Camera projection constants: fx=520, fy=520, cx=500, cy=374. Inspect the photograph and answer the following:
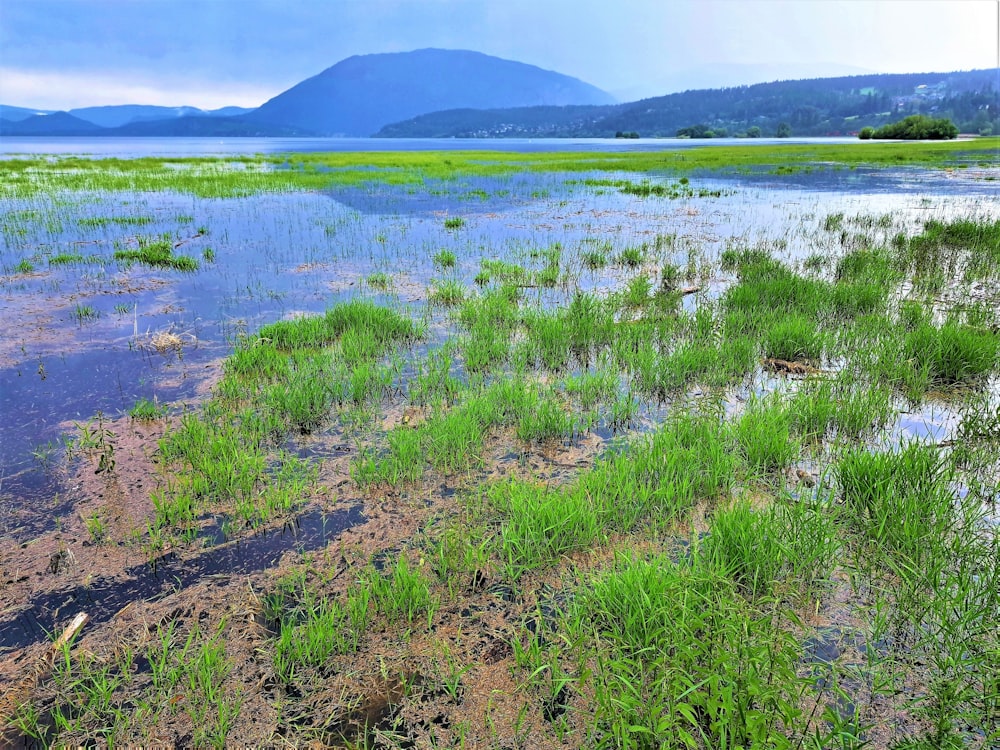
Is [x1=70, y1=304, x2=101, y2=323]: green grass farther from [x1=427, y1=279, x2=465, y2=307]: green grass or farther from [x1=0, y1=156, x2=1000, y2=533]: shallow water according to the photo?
[x1=427, y1=279, x2=465, y2=307]: green grass

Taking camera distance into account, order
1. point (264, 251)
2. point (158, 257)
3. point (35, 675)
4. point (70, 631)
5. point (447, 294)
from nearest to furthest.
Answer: point (35, 675), point (70, 631), point (447, 294), point (158, 257), point (264, 251)

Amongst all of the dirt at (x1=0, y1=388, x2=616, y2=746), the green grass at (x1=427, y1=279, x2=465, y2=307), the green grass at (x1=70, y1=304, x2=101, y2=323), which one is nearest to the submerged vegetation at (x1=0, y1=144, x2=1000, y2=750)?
the dirt at (x1=0, y1=388, x2=616, y2=746)

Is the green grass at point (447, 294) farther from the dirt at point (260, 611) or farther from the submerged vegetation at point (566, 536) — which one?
the dirt at point (260, 611)

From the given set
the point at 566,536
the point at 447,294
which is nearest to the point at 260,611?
the point at 566,536

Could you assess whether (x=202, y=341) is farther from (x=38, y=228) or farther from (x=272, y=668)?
(x=38, y=228)

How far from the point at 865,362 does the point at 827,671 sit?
5775 millimetres

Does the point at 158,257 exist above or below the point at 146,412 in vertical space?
above

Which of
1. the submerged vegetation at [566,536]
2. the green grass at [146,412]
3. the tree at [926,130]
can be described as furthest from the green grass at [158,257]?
the tree at [926,130]

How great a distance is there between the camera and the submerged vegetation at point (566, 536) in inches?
119

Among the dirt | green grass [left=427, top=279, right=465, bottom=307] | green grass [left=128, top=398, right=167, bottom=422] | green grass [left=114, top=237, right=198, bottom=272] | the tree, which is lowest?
the dirt

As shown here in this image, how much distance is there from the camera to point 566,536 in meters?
4.43

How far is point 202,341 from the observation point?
9594mm

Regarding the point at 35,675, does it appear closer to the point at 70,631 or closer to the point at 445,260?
the point at 70,631

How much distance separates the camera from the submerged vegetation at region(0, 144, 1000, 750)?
3012 mm
